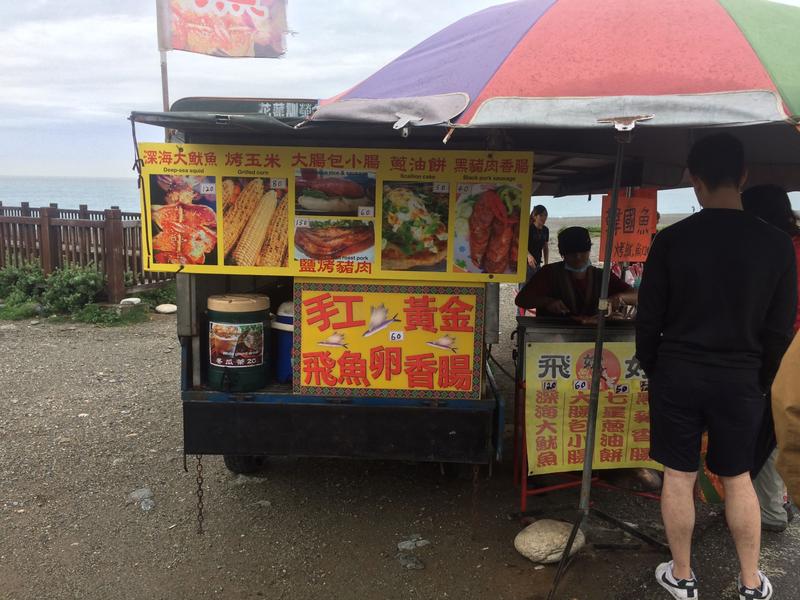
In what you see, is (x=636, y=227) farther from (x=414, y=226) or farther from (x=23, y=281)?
(x=23, y=281)

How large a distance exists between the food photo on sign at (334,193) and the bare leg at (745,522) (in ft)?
6.86

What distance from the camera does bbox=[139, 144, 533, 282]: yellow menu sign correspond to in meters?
3.06

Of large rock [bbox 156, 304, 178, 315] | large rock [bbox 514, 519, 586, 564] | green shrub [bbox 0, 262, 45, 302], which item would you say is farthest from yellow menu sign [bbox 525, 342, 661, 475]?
green shrub [bbox 0, 262, 45, 302]

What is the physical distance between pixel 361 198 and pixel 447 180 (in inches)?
17.6

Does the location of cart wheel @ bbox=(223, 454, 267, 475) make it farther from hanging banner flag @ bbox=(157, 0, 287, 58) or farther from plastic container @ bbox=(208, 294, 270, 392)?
hanging banner flag @ bbox=(157, 0, 287, 58)

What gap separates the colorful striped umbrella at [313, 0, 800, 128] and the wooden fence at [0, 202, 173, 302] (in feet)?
25.5

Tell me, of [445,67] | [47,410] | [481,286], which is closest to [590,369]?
[481,286]

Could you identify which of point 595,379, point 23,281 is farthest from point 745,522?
point 23,281

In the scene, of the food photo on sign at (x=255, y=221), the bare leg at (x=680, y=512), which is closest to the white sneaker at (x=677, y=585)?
the bare leg at (x=680, y=512)

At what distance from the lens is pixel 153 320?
30.8ft

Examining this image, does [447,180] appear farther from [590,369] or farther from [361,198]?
[590,369]

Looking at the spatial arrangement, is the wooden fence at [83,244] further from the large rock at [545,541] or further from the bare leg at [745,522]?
the bare leg at [745,522]

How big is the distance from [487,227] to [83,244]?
860 cm

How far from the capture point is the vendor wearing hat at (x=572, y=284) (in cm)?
414
